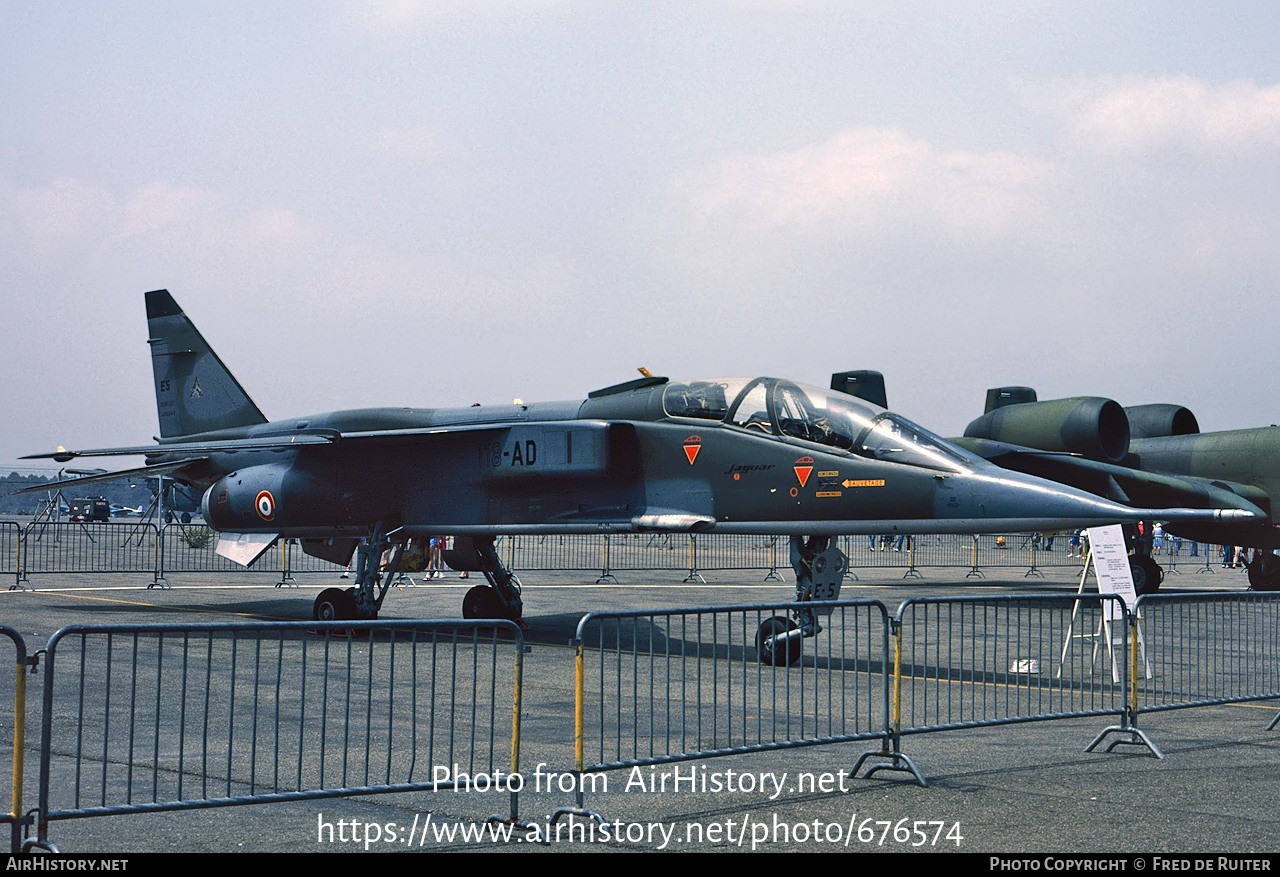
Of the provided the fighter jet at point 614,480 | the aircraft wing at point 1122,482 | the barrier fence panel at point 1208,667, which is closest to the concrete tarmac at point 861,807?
the barrier fence panel at point 1208,667

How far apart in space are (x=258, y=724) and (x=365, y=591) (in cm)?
663

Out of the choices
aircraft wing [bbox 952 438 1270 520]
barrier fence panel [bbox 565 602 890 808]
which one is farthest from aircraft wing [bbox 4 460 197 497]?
aircraft wing [bbox 952 438 1270 520]

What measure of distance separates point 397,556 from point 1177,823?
11.7 m

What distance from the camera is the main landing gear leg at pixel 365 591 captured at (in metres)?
15.6

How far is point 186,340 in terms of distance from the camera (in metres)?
20.5

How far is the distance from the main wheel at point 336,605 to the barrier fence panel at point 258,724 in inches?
82.9

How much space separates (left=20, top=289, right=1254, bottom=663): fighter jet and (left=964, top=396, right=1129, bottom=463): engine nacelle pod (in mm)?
3262

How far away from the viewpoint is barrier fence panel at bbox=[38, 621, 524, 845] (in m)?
5.89

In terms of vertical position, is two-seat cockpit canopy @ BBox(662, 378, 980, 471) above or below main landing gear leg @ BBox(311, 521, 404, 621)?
above

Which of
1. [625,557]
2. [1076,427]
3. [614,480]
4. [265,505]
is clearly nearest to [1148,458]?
[1076,427]

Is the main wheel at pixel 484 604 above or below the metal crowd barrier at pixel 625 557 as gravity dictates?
above

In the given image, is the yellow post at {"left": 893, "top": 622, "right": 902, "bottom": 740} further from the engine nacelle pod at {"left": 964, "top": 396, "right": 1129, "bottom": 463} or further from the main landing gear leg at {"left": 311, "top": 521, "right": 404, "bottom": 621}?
the engine nacelle pod at {"left": 964, "top": 396, "right": 1129, "bottom": 463}

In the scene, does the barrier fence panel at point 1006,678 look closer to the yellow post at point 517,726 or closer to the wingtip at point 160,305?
the yellow post at point 517,726
